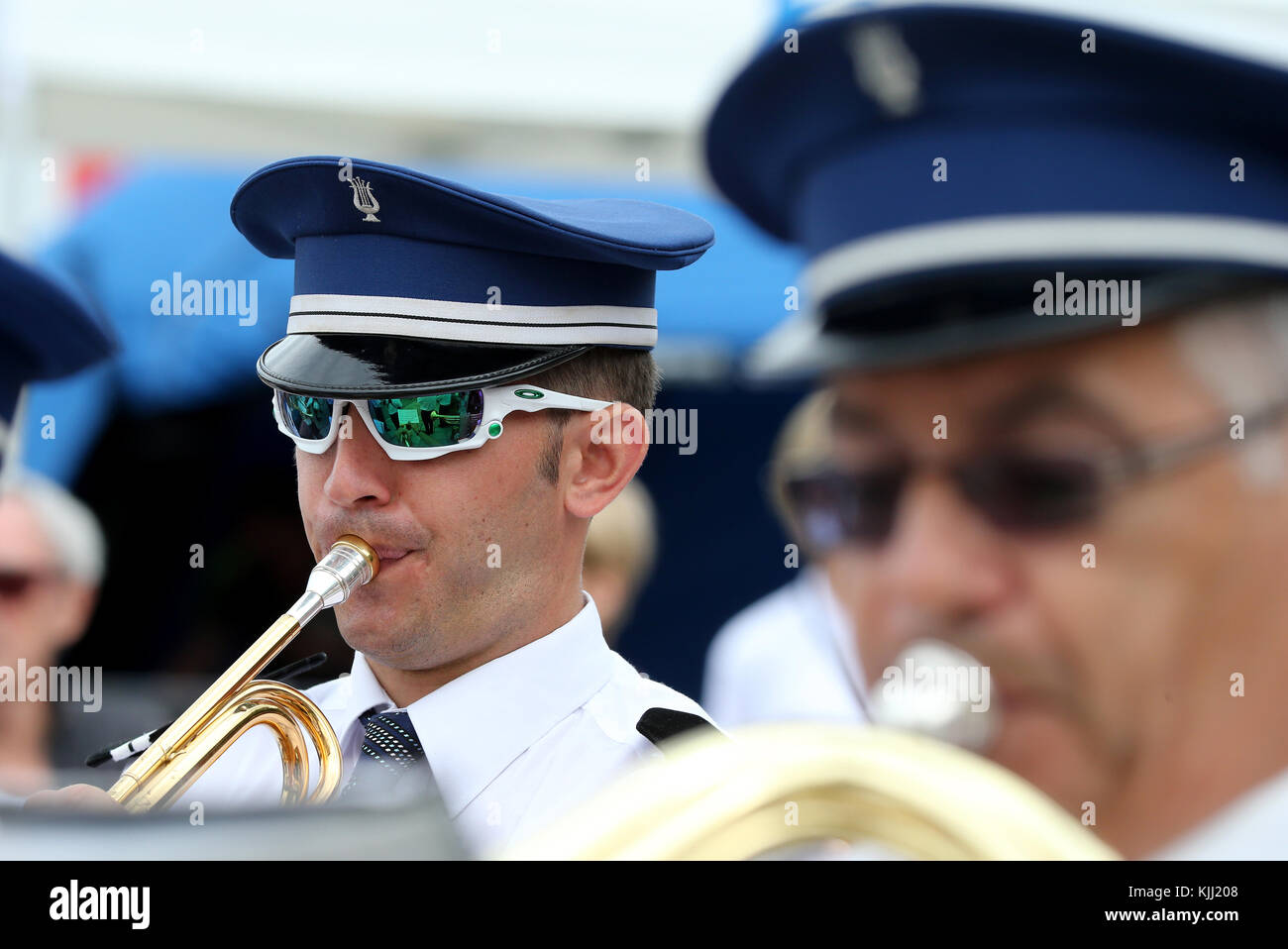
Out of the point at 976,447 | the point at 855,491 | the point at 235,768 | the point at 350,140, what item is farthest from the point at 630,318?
the point at 350,140

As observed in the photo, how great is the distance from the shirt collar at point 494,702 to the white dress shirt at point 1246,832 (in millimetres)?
643

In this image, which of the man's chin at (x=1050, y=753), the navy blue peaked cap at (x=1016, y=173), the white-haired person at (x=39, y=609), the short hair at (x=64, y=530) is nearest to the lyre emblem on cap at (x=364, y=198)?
the navy blue peaked cap at (x=1016, y=173)

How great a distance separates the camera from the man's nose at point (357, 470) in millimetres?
1284

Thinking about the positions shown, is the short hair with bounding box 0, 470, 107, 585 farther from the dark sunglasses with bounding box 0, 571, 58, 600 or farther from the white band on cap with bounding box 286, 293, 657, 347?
the white band on cap with bounding box 286, 293, 657, 347

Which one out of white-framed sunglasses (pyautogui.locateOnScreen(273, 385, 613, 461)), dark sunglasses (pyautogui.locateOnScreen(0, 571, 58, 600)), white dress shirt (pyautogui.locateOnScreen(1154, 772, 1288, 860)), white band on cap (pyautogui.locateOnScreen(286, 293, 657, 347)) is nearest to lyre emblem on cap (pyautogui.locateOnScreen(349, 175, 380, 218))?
white band on cap (pyautogui.locateOnScreen(286, 293, 657, 347))

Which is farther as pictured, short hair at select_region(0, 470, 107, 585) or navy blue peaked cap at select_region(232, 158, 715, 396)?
short hair at select_region(0, 470, 107, 585)

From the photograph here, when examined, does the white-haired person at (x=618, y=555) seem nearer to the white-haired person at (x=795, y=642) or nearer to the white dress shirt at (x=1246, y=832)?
the white-haired person at (x=795, y=642)

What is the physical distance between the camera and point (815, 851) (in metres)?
0.96

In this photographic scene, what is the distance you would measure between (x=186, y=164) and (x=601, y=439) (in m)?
2.04

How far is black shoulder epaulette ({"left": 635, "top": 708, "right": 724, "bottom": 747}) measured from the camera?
1.46m

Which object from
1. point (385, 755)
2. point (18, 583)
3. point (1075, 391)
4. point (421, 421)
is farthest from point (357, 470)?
point (18, 583)

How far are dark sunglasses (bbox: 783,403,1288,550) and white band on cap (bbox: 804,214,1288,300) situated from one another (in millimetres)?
176
